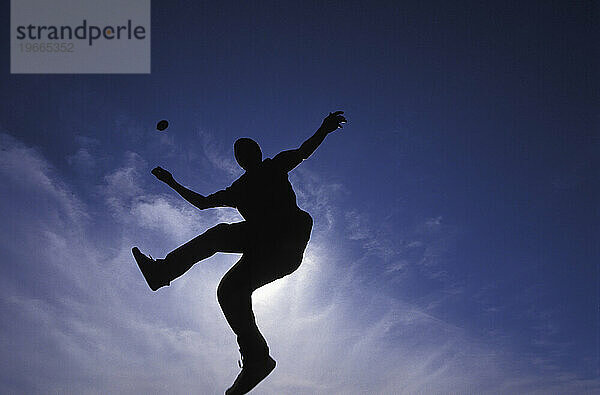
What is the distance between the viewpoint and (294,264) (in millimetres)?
5004

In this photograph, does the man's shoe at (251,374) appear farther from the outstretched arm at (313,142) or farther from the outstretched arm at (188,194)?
the outstretched arm at (313,142)

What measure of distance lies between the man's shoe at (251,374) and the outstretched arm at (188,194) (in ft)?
5.26

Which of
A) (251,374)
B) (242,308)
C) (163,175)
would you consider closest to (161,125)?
(163,175)

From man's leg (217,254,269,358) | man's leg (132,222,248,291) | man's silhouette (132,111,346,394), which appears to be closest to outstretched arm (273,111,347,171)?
man's silhouette (132,111,346,394)

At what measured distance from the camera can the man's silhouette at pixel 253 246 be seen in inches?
189

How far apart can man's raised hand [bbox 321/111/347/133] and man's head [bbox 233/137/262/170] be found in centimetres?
76

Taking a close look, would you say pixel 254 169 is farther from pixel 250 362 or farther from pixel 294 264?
pixel 250 362

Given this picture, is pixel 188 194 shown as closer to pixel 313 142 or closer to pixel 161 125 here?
pixel 161 125

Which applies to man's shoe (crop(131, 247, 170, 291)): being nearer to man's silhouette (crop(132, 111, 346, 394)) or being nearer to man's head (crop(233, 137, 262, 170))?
man's silhouette (crop(132, 111, 346, 394))

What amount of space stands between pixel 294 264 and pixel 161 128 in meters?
1.94

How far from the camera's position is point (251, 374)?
15.6 ft

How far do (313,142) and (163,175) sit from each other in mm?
1594

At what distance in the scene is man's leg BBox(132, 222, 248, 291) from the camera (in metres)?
4.90

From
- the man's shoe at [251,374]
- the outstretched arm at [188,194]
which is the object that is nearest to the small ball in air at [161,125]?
the outstretched arm at [188,194]
